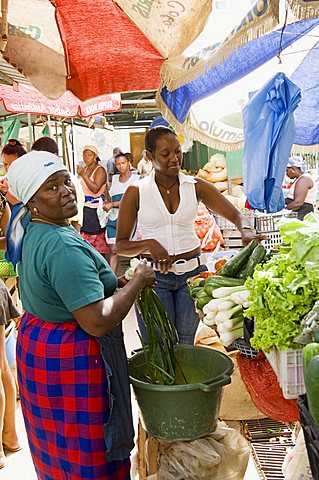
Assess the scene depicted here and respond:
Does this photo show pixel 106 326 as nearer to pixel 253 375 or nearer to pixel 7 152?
pixel 253 375

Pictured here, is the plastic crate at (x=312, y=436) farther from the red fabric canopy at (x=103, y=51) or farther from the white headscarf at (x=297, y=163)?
the white headscarf at (x=297, y=163)

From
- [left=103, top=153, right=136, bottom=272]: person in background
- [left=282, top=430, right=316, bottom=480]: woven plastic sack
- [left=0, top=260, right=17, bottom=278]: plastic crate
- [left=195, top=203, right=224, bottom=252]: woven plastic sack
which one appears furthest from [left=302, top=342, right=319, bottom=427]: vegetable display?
[left=103, top=153, right=136, bottom=272]: person in background

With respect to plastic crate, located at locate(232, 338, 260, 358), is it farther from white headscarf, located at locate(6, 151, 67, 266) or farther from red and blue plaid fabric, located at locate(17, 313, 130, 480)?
white headscarf, located at locate(6, 151, 67, 266)

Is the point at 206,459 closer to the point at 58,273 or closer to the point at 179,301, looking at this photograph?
the point at 58,273

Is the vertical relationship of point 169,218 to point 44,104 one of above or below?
below

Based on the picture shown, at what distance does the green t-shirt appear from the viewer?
2145 mm

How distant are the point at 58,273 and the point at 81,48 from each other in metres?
2.61

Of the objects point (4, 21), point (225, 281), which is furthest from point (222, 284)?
point (4, 21)

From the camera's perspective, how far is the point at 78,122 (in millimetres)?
12625

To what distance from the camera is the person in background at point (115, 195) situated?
8133 mm

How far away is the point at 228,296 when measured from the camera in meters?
2.46

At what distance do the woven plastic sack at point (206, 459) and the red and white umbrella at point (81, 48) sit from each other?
7.03 ft

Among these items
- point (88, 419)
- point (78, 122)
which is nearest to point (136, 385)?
point (88, 419)

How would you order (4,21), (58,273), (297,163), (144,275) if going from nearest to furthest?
(58,273) < (144,275) < (4,21) < (297,163)
